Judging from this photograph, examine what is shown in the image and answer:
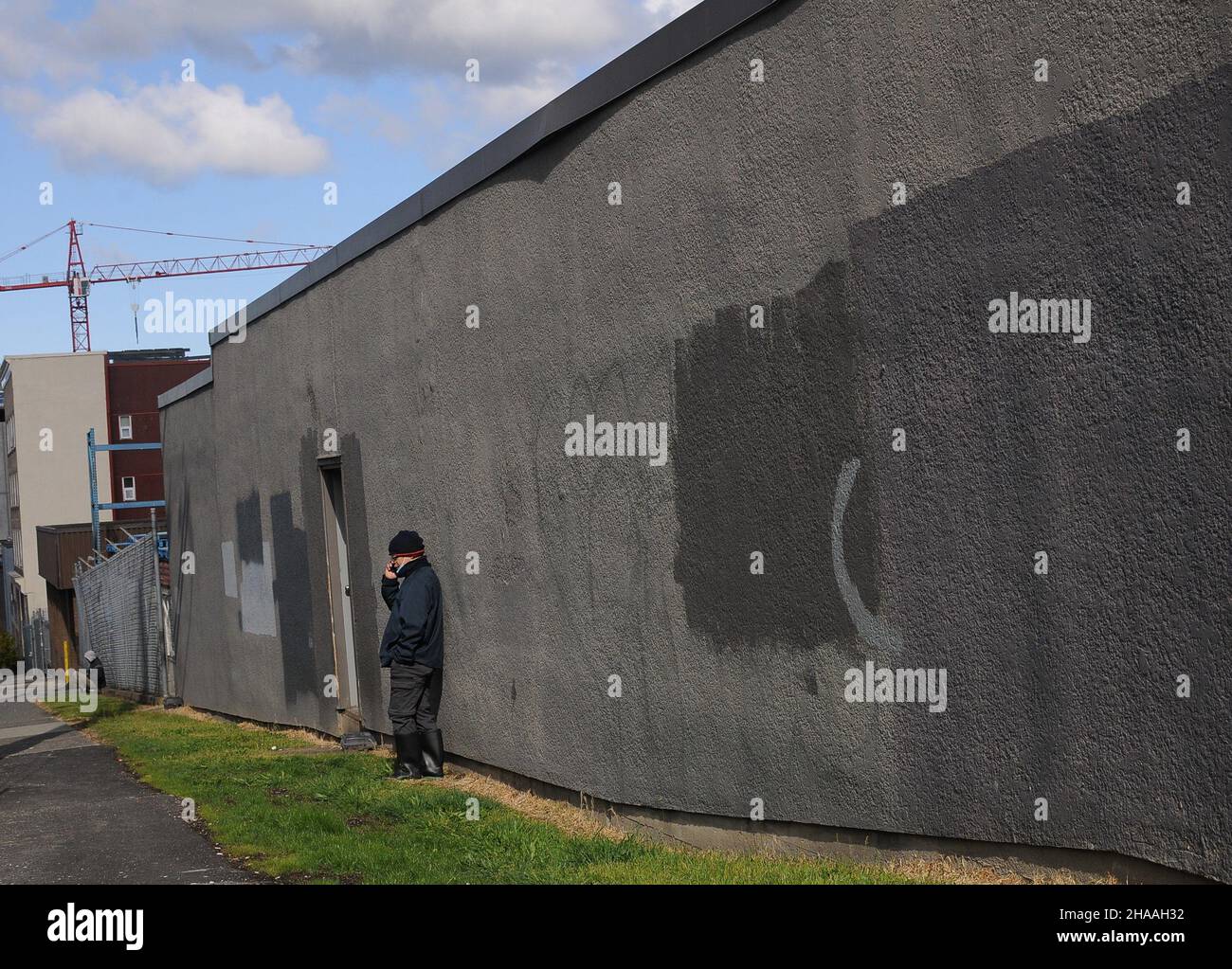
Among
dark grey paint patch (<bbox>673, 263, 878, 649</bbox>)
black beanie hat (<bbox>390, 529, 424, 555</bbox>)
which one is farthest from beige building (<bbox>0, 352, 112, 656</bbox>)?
dark grey paint patch (<bbox>673, 263, 878, 649</bbox>)

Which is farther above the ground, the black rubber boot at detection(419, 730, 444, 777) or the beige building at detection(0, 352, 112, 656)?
the beige building at detection(0, 352, 112, 656)

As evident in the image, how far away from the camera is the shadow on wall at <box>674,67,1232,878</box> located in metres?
4.29

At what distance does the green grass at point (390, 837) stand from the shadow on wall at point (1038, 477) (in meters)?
0.89

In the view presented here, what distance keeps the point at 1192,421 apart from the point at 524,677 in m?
5.58

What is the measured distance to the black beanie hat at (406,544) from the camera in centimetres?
1025

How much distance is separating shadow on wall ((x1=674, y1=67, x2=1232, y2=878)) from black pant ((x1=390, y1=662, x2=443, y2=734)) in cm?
451

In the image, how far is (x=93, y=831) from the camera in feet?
28.1

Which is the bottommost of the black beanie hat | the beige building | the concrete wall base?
the concrete wall base

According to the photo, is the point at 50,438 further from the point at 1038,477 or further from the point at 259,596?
the point at 1038,477

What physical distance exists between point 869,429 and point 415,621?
5.28m

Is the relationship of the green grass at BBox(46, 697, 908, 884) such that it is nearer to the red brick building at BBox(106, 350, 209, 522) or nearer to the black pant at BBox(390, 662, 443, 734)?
the black pant at BBox(390, 662, 443, 734)

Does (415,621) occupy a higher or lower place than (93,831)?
higher

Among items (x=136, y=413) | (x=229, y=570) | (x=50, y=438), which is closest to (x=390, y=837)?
(x=229, y=570)
